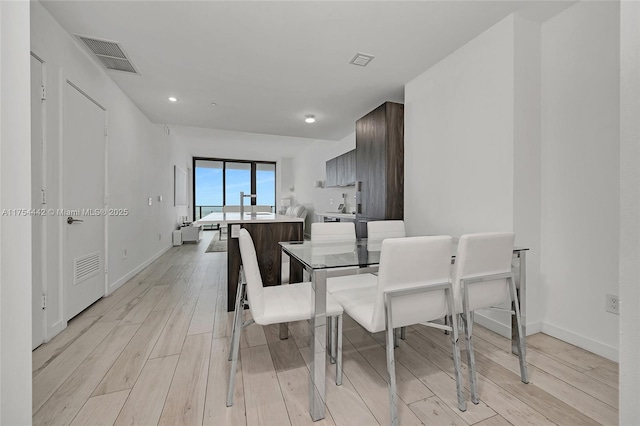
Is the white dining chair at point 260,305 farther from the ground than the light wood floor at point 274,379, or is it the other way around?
the white dining chair at point 260,305

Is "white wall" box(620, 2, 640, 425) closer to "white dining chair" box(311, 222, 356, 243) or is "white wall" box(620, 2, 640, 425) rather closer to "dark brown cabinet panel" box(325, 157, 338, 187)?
"white dining chair" box(311, 222, 356, 243)

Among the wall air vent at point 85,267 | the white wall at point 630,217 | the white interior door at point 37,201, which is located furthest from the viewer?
the wall air vent at point 85,267

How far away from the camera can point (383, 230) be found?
2.48 meters

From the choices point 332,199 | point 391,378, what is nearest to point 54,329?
point 391,378

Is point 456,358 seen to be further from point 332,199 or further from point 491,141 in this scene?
point 332,199

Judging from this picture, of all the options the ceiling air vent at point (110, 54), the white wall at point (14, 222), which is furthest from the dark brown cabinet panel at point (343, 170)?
the white wall at point (14, 222)

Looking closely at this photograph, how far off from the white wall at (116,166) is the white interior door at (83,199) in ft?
0.34

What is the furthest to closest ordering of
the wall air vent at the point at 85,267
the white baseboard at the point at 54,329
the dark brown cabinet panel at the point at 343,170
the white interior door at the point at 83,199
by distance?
the dark brown cabinet panel at the point at 343,170 < the wall air vent at the point at 85,267 < the white interior door at the point at 83,199 < the white baseboard at the point at 54,329

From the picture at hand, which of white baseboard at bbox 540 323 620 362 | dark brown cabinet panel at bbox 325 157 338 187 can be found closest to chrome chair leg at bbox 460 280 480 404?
white baseboard at bbox 540 323 620 362

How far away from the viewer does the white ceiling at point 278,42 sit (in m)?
1.92

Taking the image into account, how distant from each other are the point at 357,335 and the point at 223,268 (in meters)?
2.80

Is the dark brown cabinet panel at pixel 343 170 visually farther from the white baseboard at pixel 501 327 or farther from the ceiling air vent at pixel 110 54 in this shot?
the ceiling air vent at pixel 110 54

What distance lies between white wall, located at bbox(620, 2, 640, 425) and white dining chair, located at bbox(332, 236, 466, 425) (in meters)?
0.59

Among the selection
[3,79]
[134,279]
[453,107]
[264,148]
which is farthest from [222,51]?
[264,148]
